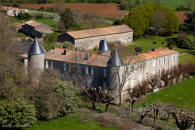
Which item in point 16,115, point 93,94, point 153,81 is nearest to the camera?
point 16,115

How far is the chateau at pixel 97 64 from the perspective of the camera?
3862cm

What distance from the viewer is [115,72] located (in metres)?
38.4

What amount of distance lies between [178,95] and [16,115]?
1874 cm

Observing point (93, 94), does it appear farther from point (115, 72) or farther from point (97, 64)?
point (97, 64)

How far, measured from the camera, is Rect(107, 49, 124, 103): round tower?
38.3 meters

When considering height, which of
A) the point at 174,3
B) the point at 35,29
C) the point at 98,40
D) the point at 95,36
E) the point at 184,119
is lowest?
the point at 184,119

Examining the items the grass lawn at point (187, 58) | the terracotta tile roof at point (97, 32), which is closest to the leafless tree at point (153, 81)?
the grass lawn at point (187, 58)

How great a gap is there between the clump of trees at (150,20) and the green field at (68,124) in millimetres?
40472

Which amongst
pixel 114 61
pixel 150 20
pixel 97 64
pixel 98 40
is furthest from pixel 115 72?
pixel 150 20

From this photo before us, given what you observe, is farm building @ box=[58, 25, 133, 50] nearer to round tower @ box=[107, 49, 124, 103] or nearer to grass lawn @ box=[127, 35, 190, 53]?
grass lawn @ box=[127, 35, 190, 53]

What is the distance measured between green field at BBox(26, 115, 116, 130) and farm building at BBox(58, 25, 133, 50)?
24.1 meters

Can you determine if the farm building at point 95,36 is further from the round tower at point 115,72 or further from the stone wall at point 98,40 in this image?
the round tower at point 115,72

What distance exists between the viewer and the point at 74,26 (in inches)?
3066

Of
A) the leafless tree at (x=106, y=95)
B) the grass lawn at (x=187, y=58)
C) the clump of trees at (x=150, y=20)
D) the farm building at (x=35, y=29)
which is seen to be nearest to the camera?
the leafless tree at (x=106, y=95)
